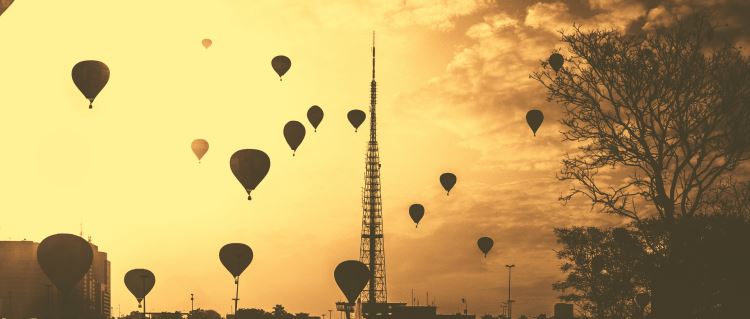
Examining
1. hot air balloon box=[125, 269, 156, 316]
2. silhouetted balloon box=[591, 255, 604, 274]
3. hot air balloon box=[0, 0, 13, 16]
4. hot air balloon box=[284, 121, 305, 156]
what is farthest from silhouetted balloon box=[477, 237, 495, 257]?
hot air balloon box=[0, 0, 13, 16]

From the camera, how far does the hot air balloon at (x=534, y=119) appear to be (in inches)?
1951

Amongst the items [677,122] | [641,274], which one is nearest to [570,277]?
[641,274]

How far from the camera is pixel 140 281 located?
91875 mm

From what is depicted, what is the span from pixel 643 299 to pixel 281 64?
31993 millimetres

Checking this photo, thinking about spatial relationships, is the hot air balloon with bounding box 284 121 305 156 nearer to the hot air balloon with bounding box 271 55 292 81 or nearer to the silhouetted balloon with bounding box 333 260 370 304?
the hot air balloon with bounding box 271 55 292 81

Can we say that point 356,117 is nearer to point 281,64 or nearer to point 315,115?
point 315,115

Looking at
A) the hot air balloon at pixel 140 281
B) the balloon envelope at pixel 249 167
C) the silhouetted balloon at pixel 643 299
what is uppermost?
the balloon envelope at pixel 249 167

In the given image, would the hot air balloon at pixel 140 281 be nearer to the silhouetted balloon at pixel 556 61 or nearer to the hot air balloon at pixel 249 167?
the hot air balloon at pixel 249 167

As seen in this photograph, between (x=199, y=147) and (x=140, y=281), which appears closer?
(x=199, y=147)

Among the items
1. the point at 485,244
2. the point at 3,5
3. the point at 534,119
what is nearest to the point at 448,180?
the point at 485,244

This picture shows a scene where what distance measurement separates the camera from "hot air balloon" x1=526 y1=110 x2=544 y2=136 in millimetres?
49562

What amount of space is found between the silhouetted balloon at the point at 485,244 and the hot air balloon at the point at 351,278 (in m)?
14.8

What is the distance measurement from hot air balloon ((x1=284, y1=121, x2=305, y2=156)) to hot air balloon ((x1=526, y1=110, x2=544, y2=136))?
55.1ft

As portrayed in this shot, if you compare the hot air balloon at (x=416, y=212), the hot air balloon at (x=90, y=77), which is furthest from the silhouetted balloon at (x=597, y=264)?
the hot air balloon at (x=416, y=212)
